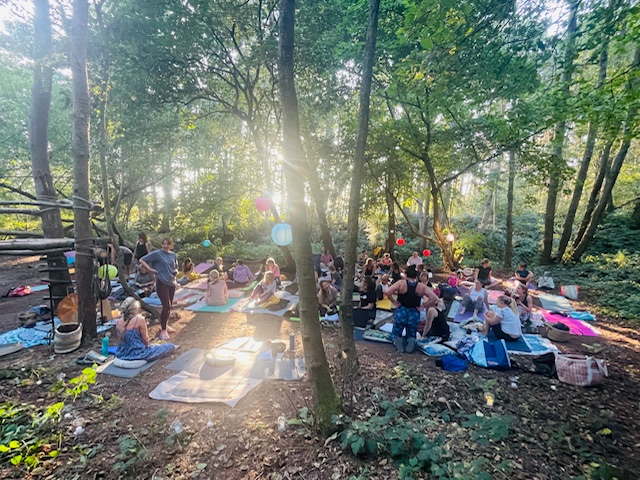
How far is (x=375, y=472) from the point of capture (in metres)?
2.60

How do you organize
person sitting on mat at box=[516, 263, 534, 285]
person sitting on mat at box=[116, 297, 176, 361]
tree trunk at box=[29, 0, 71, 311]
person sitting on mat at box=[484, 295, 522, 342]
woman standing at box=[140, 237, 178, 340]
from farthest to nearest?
person sitting on mat at box=[516, 263, 534, 285]
tree trunk at box=[29, 0, 71, 311]
woman standing at box=[140, 237, 178, 340]
person sitting on mat at box=[484, 295, 522, 342]
person sitting on mat at box=[116, 297, 176, 361]

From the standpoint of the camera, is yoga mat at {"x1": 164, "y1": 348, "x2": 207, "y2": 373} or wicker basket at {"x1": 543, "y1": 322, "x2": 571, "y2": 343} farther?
wicker basket at {"x1": 543, "y1": 322, "x2": 571, "y2": 343}

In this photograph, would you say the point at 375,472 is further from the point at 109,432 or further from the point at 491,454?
the point at 109,432

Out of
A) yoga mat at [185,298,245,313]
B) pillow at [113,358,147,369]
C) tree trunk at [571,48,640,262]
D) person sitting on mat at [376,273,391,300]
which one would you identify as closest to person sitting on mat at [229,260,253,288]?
yoga mat at [185,298,245,313]

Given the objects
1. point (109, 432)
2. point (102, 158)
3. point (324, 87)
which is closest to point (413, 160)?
point (324, 87)

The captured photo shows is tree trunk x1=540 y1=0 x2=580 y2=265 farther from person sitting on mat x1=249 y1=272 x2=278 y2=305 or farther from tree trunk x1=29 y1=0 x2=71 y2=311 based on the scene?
tree trunk x1=29 y1=0 x2=71 y2=311

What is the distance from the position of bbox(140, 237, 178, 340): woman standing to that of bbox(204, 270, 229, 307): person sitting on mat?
1.93 meters

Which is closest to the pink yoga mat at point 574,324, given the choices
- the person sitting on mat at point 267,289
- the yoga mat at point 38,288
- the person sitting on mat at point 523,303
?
the person sitting on mat at point 523,303

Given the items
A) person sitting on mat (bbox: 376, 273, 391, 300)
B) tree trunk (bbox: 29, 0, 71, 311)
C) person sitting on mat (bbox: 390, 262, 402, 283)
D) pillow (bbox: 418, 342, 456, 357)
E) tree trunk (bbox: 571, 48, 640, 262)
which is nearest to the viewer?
pillow (bbox: 418, 342, 456, 357)

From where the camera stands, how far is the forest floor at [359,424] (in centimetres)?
274

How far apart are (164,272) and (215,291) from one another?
7.72 feet

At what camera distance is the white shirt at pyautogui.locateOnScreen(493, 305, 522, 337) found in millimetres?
5836

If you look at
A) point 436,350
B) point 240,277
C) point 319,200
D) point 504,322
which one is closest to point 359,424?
point 436,350

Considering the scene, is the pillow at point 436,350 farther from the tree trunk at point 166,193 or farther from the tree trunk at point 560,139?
the tree trunk at point 166,193
